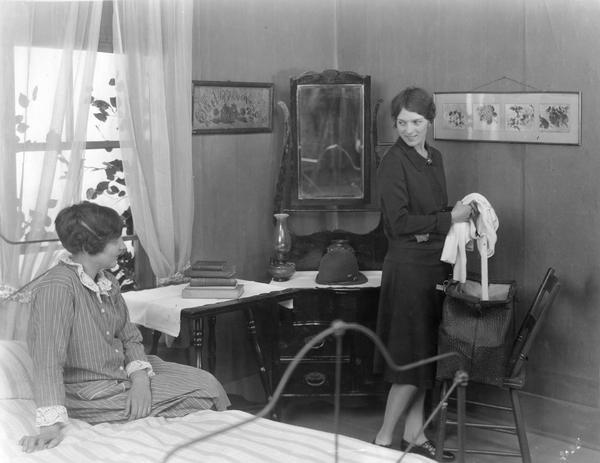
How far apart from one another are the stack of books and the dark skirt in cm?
75

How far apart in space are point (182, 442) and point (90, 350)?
1.79ft

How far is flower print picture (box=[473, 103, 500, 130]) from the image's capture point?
4.66 metres

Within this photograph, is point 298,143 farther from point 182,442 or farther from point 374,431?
point 182,442

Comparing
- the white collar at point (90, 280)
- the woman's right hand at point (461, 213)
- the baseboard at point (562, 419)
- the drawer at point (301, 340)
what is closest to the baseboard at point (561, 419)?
the baseboard at point (562, 419)

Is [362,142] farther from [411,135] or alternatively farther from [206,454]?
[206,454]

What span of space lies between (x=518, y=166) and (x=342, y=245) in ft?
3.46

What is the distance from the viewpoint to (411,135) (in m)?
4.05

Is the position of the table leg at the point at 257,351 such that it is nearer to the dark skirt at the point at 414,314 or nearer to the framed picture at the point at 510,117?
the dark skirt at the point at 414,314

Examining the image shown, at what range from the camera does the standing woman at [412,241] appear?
403cm

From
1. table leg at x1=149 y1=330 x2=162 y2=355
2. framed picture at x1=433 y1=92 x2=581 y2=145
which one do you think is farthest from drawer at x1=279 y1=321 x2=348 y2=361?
framed picture at x1=433 y1=92 x2=581 y2=145

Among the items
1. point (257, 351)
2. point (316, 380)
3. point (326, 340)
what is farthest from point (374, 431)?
point (257, 351)

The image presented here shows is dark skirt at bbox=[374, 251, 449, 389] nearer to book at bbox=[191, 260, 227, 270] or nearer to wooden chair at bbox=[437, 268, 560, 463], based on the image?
wooden chair at bbox=[437, 268, 560, 463]

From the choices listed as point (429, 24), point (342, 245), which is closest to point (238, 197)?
point (342, 245)

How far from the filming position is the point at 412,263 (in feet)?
13.5
